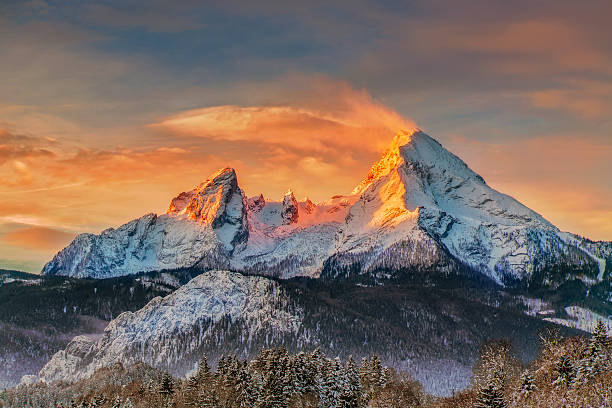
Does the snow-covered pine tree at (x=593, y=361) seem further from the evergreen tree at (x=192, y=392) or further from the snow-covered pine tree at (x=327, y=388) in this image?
the evergreen tree at (x=192, y=392)

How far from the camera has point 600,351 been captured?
528 ft

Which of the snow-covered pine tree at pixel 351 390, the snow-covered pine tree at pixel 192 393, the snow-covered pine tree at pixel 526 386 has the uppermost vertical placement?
the snow-covered pine tree at pixel 526 386

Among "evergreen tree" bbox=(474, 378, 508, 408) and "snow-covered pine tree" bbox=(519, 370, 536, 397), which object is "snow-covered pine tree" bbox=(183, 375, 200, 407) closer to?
"evergreen tree" bbox=(474, 378, 508, 408)

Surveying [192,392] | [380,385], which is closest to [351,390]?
[380,385]

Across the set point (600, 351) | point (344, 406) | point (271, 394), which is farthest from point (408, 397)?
point (600, 351)

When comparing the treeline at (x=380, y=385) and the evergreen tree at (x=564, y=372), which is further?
the evergreen tree at (x=564, y=372)

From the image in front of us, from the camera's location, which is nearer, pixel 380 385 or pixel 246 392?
pixel 246 392

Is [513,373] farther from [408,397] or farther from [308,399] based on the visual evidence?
[308,399]

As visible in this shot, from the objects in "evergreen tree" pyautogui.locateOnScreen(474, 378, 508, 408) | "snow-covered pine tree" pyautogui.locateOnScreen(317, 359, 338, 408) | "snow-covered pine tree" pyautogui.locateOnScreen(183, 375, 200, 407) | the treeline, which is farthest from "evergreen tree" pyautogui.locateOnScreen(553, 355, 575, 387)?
"snow-covered pine tree" pyautogui.locateOnScreen(183, 375, 200, 407)

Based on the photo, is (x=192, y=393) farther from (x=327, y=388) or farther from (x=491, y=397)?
(x=491, y=397)

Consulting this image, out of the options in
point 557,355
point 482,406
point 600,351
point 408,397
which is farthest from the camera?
point 408,397

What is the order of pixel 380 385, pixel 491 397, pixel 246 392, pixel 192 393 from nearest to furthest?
pixel 491 397
pixel 246 392
pixel 380 385
pixel 192 393

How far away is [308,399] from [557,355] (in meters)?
51.5

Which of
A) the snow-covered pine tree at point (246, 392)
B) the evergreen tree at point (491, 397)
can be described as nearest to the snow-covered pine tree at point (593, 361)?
the evergreen tree at point (491, 397)
